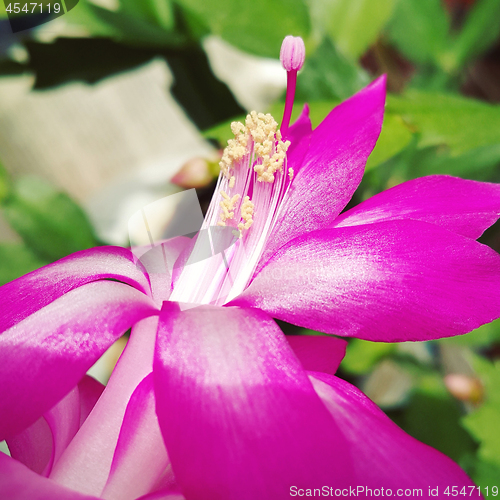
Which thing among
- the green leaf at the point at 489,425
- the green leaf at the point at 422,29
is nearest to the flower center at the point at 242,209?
the green leaf at the point at 489,425

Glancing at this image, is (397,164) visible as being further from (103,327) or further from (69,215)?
(103,327)

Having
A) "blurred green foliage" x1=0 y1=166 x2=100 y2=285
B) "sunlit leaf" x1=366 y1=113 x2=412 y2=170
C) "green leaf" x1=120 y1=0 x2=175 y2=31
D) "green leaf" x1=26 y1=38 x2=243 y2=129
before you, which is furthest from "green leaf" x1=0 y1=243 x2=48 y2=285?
"sunlit leaf" x1=366 y1=113 x2=412 y2=170

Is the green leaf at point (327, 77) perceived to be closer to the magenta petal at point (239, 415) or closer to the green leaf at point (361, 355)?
the green leaf at point (361, 355)

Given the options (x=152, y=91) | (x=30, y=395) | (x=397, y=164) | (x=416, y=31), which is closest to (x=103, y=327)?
(x=30, y=395)

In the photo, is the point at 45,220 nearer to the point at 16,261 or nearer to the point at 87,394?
the point at 16,261

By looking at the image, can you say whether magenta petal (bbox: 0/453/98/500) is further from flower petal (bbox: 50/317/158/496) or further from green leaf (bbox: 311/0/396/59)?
green leaf (bbox: 311/0/396/59)

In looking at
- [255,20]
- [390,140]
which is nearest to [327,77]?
[255,20]
